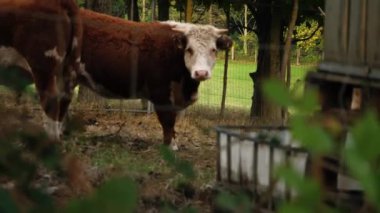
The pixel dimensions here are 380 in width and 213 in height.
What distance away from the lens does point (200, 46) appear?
30.8 feet

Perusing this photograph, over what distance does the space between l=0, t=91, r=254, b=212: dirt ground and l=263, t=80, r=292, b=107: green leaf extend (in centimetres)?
28

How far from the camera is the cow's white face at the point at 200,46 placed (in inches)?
367

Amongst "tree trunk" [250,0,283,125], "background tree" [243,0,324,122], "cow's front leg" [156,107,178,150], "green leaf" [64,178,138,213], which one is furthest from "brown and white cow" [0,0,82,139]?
"tree trunk" [250,0,283,125]

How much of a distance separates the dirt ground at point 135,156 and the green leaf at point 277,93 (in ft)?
0.92

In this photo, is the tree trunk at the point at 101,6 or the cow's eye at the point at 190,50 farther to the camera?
the tree trunk at the point at 101,6

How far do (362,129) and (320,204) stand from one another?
11 cm

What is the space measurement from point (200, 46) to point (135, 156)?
7.06 ft

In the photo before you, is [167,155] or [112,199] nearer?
[112,199]

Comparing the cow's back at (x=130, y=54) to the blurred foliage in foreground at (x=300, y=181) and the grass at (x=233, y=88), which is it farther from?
the blurred foliage in foreground at (x=300, y=181)

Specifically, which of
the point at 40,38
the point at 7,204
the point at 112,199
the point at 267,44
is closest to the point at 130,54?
the point at 40,38

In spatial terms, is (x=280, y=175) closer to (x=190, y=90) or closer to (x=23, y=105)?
(x=23, y=105)

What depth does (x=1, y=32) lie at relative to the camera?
7.16 m

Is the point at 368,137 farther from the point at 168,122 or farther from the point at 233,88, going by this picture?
the point at 233,88

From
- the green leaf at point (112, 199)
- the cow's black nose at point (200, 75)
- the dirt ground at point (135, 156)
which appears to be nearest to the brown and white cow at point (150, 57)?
the cow's black nose at point (200, 75)
